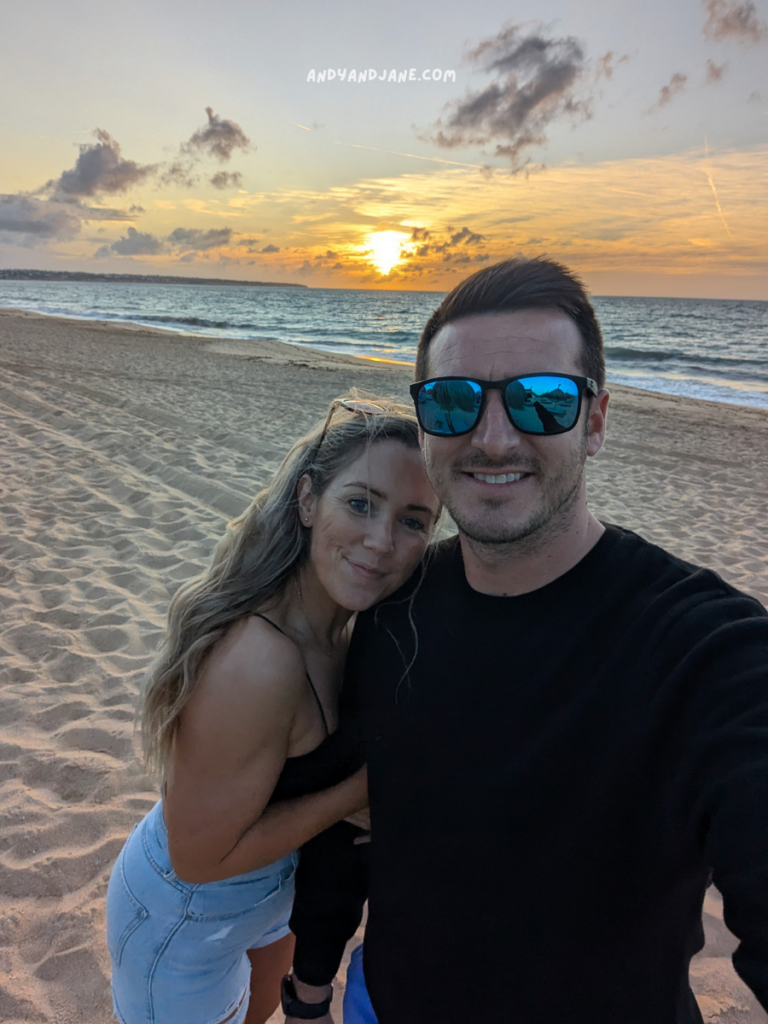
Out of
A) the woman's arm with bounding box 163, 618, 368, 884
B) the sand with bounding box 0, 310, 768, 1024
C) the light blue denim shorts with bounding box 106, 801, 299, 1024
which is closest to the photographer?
the woman's arm with bounding box 163, 618, 368, 884

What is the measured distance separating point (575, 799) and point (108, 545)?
5.13 meters

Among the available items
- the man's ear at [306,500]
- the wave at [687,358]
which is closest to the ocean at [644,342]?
the wave at [687,358]

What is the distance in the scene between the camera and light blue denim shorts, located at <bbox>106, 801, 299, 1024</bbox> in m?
1.55

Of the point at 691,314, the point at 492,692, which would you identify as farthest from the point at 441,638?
the point at 691,314

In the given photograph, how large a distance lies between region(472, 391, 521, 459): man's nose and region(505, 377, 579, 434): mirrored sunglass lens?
2 centimetres

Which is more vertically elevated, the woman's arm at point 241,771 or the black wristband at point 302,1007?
the woman's arm at point 241,771

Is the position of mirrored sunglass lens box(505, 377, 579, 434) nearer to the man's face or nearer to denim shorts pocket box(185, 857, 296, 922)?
the man's face

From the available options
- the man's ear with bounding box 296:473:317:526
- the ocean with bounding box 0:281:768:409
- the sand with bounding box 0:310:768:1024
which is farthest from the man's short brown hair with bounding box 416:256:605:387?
the ocean with bounding box 0:281:768:409

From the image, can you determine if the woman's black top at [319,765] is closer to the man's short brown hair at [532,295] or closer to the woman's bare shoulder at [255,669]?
the woman's bare shoulder at [255,669]

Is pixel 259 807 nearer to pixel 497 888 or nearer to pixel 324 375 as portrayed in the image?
pixel 497 888

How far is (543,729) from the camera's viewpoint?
114 centimetres

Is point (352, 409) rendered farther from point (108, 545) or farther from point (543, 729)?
point (108, 545)

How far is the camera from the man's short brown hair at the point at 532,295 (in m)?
1.38

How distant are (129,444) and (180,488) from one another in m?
1.93
